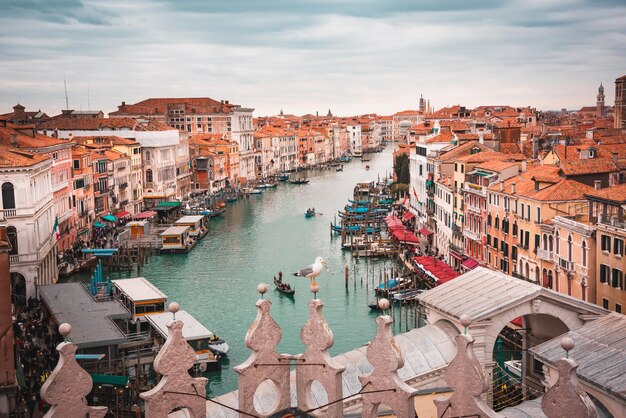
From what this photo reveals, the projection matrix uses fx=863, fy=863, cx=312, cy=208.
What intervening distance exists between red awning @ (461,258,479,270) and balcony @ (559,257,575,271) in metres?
4.37

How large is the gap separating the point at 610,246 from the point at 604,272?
1.34 feet

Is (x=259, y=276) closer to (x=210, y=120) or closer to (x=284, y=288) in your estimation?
(x=284, y=288)

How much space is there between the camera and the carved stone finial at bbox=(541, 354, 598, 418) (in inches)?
148

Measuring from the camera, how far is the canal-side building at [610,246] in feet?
39.5

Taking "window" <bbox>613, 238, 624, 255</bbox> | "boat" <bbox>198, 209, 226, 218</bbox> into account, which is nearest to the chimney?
"window" <bbox>613, 238, 624, 255</bbox>

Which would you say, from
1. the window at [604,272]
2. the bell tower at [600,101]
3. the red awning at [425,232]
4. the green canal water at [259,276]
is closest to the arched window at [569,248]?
the window at [604,272]

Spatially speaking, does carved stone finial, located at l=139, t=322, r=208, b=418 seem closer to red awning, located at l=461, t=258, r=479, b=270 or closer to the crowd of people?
the crowd of people

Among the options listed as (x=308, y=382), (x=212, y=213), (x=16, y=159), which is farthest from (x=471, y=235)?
(x=212, y=213)

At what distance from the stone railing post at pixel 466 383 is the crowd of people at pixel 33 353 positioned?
6.45 metres

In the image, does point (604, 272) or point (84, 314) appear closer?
point (604, 272)

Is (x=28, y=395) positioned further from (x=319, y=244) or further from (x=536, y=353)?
(x=319, y=244)

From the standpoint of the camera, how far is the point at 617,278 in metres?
12.1

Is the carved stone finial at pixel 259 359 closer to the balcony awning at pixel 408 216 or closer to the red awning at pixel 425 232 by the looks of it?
the red awning at pixel 425 232

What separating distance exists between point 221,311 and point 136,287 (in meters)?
1.91
